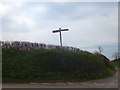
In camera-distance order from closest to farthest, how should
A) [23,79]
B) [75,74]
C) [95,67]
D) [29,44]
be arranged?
[23,79], [75,74], [95,67], [29,44]

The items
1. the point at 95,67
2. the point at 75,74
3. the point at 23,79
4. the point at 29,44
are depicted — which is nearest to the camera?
the point at 23,79

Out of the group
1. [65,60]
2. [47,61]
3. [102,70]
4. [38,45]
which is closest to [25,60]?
[47,61]

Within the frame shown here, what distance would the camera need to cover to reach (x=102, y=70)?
21.6 meters

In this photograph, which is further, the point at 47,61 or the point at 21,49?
the point at 21,49

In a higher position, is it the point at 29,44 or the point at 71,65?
the point at 29,44

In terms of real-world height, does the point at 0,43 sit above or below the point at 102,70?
above

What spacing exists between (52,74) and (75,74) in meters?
1.68

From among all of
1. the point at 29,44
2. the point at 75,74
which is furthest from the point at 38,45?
the point at 75,74

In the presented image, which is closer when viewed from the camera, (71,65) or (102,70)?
(71,65)

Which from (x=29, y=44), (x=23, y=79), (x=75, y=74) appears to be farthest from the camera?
(x=29, y=44)

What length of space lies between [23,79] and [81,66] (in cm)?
462

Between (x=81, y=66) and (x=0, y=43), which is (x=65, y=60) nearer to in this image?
(x=81, y=66)

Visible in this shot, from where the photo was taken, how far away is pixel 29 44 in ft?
74.8

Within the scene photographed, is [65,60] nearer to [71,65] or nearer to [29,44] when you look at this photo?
[71,65]
